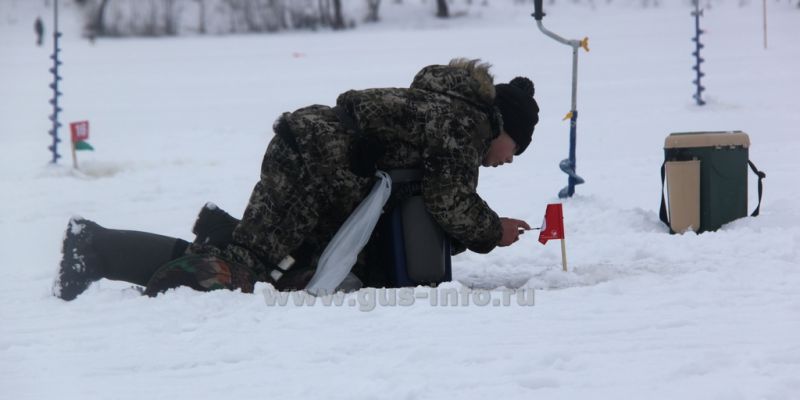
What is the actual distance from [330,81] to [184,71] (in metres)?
4.21

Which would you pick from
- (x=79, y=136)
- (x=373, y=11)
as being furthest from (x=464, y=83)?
(x=373, y=11)

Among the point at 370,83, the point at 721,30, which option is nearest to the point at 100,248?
the point at 370,83

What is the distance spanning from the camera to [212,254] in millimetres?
4082

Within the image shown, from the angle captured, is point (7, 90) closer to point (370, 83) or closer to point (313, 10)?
point (370, 83)

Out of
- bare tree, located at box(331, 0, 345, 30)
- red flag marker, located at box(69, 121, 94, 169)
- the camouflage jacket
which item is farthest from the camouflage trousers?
bare tree, located at box(331, 0, 345, 30)

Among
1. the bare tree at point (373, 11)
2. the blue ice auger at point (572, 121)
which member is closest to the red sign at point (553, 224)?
the blue ice auger at point (572, 121)

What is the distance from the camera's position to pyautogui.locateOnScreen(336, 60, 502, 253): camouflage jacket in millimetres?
4008

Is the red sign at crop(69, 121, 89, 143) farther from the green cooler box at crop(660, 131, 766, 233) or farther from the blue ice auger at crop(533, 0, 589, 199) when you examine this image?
the green cooler box at crop(660, 131, 766, 233)

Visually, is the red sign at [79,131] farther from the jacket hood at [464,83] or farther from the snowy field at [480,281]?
the jacket hood at [464,83]

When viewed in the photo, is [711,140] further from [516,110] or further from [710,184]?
[516,110]

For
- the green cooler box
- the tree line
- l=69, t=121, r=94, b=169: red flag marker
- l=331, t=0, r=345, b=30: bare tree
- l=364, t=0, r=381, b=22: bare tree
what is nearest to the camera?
the green cooler box

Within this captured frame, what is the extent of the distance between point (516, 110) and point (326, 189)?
0.83 metres

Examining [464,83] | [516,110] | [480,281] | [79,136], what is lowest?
[480,281]

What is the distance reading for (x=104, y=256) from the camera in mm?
4152
